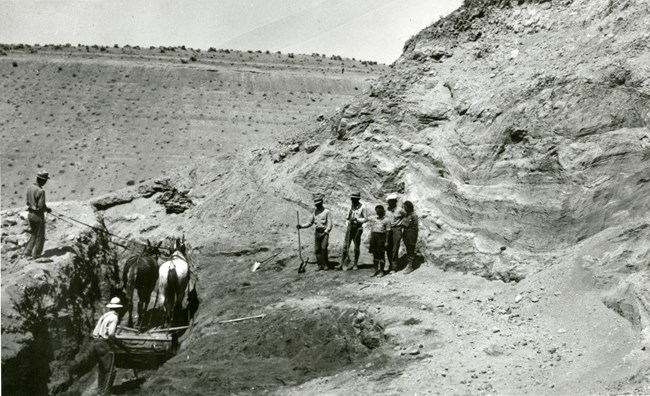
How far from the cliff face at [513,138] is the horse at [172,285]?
4.01 meters

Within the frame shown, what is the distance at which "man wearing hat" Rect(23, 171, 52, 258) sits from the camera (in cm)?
1163

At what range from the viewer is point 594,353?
749 cm

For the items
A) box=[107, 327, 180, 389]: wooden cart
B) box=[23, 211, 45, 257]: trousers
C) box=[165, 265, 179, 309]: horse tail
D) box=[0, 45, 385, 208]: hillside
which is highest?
box=[0, 45, 385, 208]: hillside

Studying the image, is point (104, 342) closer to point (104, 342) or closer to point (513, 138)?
point (104, 342)

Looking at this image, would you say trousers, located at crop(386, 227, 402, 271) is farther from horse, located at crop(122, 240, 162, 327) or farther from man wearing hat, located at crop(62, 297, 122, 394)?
man wearing hat, located at crop(62, 297, 122, 394)

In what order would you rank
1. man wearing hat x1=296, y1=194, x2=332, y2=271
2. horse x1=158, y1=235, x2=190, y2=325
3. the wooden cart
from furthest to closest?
man wearing hat x1=296, y1=194, x2=332, y2=271 → horse x1=158, y1=235, x2=190, y2=325 → the wooden cart

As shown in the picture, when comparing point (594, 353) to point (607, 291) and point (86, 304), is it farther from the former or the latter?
point (86, 304)

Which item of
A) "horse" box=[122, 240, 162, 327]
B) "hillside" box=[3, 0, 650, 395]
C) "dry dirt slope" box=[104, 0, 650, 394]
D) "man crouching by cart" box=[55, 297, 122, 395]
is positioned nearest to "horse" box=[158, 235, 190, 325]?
"horse" box=[122, 240, 162, 327]

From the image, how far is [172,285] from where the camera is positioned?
39.3 ft

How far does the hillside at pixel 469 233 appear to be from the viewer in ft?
26.5

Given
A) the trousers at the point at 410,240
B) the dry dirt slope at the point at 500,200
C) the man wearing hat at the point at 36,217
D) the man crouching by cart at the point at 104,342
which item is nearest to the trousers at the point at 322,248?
the dry dirt slope at the point at 500,200

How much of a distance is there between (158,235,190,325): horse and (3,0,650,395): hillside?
1.77ft

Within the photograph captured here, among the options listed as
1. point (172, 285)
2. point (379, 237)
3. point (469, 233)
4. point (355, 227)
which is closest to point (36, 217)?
point (172, 285)

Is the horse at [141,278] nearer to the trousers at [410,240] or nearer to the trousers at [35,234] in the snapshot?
the trousers at [35,234]
